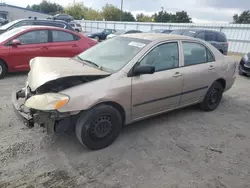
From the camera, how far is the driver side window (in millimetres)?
3494

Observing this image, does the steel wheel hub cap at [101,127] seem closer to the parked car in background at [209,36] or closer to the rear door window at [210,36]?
the parked car in background at [209,36]

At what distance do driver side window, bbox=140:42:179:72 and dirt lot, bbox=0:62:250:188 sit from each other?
110cm

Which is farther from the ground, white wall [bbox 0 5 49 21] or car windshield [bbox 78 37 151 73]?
white wall [bbox 0 5 49 21]

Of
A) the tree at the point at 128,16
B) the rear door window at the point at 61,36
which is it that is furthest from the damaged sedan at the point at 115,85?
the tree at the point at 128,16

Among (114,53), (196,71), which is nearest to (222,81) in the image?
(196,71)

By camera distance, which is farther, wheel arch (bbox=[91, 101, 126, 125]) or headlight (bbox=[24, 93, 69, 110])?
wheel arch (bbox=[91, 101, 126, 125])

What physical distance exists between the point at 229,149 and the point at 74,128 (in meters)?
2.38

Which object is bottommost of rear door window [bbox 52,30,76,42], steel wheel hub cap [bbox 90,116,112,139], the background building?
steel wheel hub cap [bbox 90,116,112,139]

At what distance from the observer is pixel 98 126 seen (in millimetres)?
3053

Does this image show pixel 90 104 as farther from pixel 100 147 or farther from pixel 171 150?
pixel 171 150

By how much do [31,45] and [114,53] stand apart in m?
3.83

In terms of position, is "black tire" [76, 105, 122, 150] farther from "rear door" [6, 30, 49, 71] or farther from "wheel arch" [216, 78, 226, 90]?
"rear door" [6, 30, 49, 71]

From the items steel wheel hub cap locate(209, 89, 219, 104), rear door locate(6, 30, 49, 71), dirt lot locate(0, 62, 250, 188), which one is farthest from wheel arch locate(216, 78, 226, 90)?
rear door locate(6, 30, 49, 71)

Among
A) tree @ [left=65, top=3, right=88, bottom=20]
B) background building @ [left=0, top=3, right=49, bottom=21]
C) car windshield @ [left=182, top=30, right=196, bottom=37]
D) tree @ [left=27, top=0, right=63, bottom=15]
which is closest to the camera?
car windshield @ [left=182, top=30, right=196, bottom=37]
